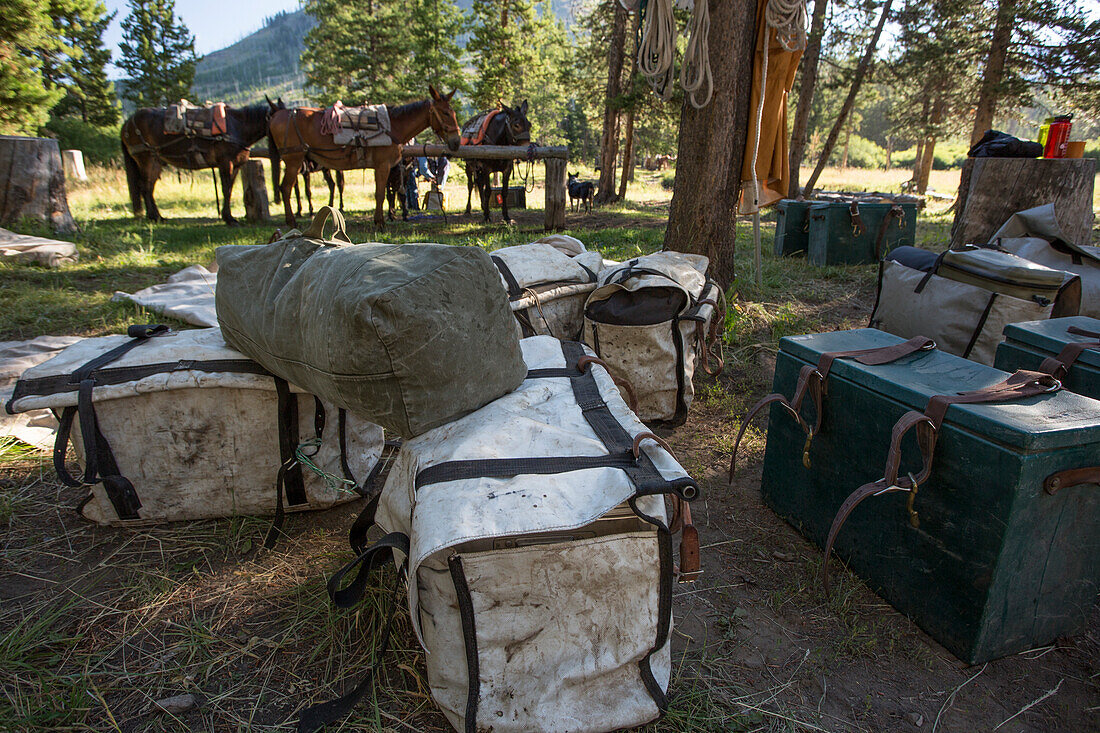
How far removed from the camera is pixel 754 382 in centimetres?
350

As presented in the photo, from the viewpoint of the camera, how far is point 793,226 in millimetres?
6664

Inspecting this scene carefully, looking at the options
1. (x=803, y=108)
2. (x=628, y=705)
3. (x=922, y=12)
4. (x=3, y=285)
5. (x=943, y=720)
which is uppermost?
(x=922, y=12)

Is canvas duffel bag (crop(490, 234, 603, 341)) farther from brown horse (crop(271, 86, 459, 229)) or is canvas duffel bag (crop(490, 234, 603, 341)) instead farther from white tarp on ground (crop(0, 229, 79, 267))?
brown horse (crop(271, 86, 459, 229))

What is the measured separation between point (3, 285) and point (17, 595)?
4.21 metres

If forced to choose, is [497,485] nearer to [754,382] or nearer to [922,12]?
[754,382]

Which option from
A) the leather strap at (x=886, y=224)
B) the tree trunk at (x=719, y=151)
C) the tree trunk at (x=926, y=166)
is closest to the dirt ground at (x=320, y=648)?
the tree trunk at (x=719, y=151)

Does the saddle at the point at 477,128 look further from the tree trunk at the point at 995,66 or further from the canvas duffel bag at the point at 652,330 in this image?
the tree trunk at the point at 995,66

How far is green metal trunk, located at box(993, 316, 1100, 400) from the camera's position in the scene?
1.95m

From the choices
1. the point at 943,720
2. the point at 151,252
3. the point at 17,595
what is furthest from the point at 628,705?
the point at 151,252

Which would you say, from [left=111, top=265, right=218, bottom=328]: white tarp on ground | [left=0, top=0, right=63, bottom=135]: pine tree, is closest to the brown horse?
[left=111, top=265, right=218, bottom=328]: white tarp on ground

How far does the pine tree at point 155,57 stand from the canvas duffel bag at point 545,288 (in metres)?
36.2

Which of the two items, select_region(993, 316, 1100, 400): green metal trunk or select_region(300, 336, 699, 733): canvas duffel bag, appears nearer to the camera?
select_region(300, 336, 699, 733): canvas duffel bag

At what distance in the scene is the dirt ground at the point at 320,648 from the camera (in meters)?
1.44

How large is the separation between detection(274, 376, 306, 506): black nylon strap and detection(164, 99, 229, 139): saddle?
8696 millimetres
